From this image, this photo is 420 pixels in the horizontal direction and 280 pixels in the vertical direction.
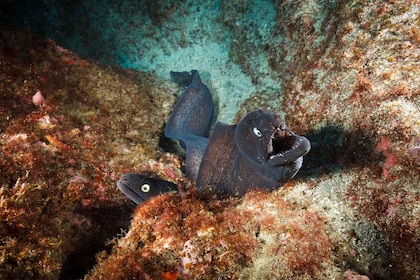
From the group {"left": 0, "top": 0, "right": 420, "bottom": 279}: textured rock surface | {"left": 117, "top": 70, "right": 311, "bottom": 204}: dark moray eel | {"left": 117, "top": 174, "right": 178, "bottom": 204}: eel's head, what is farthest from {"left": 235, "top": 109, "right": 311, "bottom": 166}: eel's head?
{"left": 117, "top": 174, "right": 178, "bottom": 204}: eel's head

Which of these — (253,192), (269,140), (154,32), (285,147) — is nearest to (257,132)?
(269,140)

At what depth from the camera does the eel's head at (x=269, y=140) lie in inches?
107

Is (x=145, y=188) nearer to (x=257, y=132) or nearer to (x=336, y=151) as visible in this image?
(x=257, y=132)

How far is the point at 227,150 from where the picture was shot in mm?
3963

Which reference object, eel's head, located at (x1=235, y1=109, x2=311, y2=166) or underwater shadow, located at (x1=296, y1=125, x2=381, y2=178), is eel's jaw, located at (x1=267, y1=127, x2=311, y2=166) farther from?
underwater shadow, located at (x1=296, y1=125, x2=381, y2=178)

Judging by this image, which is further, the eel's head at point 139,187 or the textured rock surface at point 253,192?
the eel's head at point 139,187

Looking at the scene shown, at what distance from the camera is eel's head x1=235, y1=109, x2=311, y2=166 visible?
2.71m

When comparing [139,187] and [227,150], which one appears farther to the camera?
[227,150]

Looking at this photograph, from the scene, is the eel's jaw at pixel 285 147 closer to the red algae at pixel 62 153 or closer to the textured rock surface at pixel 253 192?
the textured rock surface at pixel 253 192

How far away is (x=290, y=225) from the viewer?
266cm

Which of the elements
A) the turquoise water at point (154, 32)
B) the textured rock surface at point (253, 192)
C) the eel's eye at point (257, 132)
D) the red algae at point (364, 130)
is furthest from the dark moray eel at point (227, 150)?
the turquoise water at point (154, 32)

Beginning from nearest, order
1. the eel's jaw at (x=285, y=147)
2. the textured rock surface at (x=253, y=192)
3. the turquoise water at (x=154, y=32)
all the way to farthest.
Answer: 1. the textured rock surface at (x=253, y=192)
2. the eel's jaw at (x=285, y=147)
3. the turquoise water at (x=154, y=32)

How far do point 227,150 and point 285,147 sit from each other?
1175mm

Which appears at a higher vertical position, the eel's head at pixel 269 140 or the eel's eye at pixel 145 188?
the eel's head at pixel 269 140
